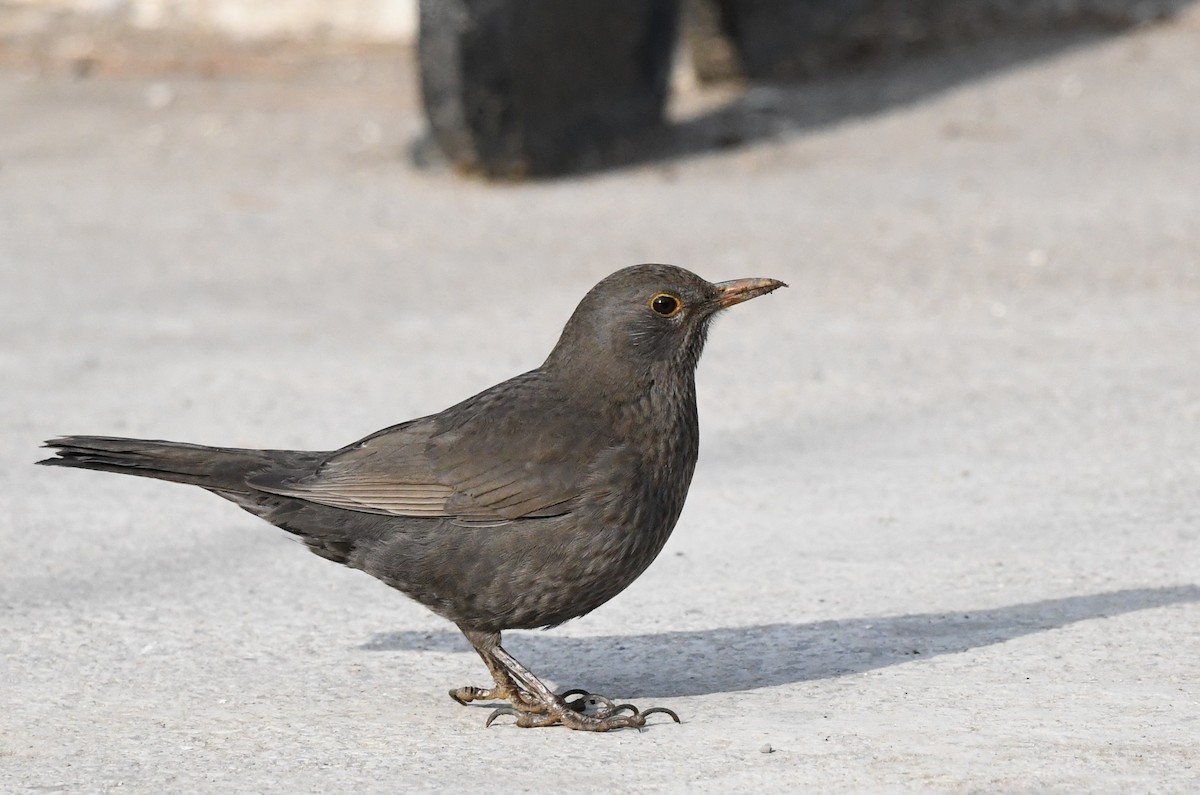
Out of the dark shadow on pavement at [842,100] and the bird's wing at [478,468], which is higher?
the dark shadow on pavement at [842,100]

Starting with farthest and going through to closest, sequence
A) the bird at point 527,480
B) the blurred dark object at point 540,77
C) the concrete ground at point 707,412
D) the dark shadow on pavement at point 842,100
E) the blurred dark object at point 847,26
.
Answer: the blurred dark object at point 847,26 → the dark shadow on pavement at point 842,100 → the blurred dark object at point 540,77 → the bird at point 527,480 → the concrete ground at point 707,412

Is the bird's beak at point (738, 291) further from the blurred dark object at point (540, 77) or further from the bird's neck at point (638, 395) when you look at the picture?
the blurred dark object at point (540, 77)

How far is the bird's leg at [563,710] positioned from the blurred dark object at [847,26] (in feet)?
26.6

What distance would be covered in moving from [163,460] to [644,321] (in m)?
1.19

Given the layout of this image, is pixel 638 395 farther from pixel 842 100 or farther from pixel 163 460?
pixel 842 100

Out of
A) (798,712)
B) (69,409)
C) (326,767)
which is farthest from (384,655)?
(69,409)

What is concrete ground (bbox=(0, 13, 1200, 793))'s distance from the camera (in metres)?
3.89

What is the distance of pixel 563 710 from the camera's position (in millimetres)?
4023

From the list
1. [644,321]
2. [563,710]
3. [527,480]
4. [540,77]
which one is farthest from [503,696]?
[540,77]

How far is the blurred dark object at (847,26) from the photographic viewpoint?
1156 centimetres

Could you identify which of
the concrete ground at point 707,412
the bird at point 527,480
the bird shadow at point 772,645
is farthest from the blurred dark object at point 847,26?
the bird at point 527,480

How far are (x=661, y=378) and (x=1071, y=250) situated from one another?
454cm

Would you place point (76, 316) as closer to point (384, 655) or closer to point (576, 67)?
point (576, 67)

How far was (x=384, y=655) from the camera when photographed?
4520 millimetres
